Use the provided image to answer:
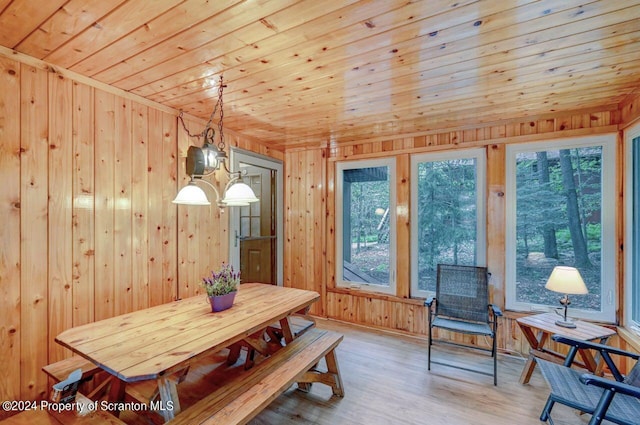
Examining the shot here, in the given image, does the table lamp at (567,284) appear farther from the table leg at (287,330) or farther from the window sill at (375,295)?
the table leg at (287,330)

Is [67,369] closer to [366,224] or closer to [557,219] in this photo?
[366,224]

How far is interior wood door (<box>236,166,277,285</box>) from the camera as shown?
13.9ft

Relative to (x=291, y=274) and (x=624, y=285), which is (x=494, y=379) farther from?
(x=291, y=274)

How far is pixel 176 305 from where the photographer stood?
2.19m

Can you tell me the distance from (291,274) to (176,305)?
7.49 feet

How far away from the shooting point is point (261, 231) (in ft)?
13.9

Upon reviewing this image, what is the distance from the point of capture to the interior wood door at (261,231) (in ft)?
13.9

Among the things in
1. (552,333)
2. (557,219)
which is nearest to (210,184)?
(552,333)

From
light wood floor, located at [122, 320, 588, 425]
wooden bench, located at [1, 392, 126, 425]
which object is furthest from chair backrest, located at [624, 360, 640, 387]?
wooden bench, located at [1, 392, 126, 425]

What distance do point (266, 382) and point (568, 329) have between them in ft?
8.03

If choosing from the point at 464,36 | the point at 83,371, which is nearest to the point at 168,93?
the point at 83,371

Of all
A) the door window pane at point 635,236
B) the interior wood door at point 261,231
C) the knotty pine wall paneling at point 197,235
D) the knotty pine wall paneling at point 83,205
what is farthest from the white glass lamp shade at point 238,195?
the door window pane at point 635,236

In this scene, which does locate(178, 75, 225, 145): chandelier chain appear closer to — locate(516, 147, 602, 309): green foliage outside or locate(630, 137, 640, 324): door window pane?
locate(516, 147, 602, 309): green foliage outside

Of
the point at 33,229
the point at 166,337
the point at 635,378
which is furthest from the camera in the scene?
the point at 33,229
